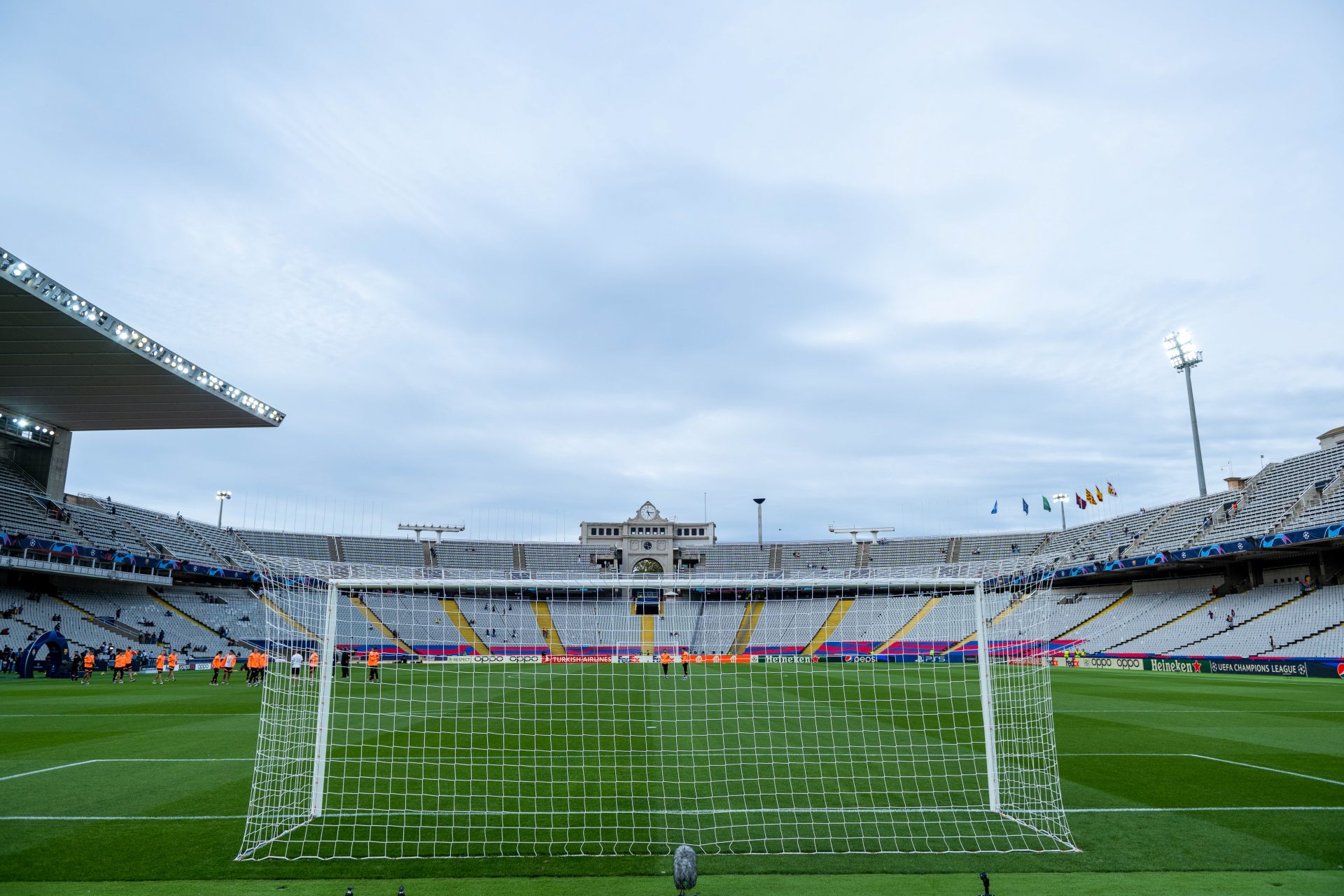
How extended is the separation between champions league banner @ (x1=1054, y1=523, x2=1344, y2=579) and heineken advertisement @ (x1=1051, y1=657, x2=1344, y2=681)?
5.68 metres

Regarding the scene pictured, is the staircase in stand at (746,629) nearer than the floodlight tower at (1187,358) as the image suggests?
Yes

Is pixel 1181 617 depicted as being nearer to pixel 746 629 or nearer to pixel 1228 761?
pixel 746 629

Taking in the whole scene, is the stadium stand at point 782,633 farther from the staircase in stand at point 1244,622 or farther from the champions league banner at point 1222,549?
the staircase in stand at point 1244,622

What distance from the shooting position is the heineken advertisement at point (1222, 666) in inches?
1088

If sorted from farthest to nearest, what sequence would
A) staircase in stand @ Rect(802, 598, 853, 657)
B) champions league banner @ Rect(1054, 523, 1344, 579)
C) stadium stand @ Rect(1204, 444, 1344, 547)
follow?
stadium stand @ Rect(1204, 444, 1344, 547) < champions league banner @ Rect(1054, 523, 1344, 579) < staircase in stand @ Rect(802, 598, 853, 657)

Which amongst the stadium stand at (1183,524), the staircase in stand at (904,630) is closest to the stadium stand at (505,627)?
the staircase in stand at (904,630)

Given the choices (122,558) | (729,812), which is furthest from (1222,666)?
(122,558)

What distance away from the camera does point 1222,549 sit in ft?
114

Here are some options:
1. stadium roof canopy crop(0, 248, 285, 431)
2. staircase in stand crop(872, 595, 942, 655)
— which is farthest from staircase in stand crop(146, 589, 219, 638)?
staircase in stand crop(872, 595, 942, 655)

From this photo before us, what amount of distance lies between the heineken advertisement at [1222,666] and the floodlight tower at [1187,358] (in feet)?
49.3

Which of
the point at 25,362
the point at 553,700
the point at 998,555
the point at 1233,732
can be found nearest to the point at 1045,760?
the point at 1233,732

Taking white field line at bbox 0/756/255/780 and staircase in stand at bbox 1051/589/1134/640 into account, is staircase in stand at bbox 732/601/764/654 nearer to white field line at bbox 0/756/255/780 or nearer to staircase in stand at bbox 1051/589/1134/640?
white field line at bbox 0/756/255/780

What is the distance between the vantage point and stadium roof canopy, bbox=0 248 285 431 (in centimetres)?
2477

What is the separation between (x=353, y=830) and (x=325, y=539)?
6307cm
